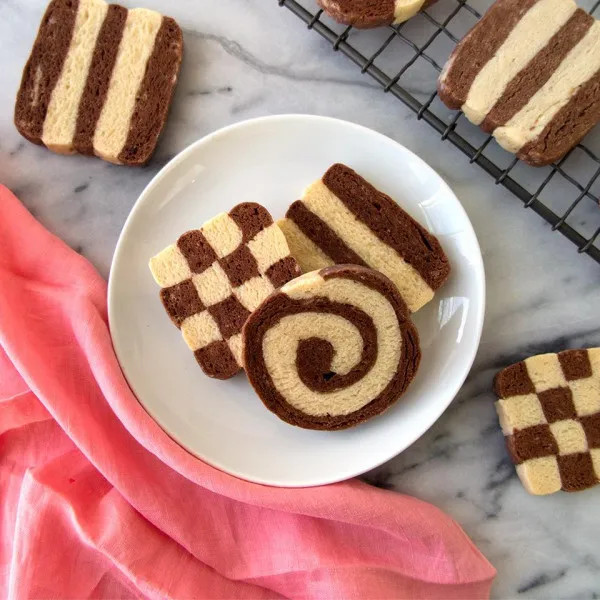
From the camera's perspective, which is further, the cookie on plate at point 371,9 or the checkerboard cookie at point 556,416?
the checkerboard cookie at point 556,416

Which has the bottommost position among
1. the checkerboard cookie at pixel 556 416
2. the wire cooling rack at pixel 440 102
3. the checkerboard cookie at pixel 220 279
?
the checkerboard cookie at pixel 220 279

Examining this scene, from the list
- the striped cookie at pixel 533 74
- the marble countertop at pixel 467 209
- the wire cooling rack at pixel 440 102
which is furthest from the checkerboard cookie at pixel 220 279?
the striped cookie at pixel 533 74

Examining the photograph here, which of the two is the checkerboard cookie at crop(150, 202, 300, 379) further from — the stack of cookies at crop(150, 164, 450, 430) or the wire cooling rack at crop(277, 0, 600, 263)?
the wire cooling rack at crop(277, 0, 600, 263)

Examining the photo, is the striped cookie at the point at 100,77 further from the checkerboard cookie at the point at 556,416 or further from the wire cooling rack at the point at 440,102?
the checkerboard cookie at the point at 556,416

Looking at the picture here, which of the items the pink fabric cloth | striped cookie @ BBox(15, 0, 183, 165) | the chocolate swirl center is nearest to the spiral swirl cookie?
the chocolate swirl center

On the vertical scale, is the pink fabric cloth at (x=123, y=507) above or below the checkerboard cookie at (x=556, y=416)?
below

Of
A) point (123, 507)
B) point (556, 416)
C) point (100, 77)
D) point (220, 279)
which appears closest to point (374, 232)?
point (220, 279)

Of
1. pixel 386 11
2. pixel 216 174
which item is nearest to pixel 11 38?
pixel 216 174
